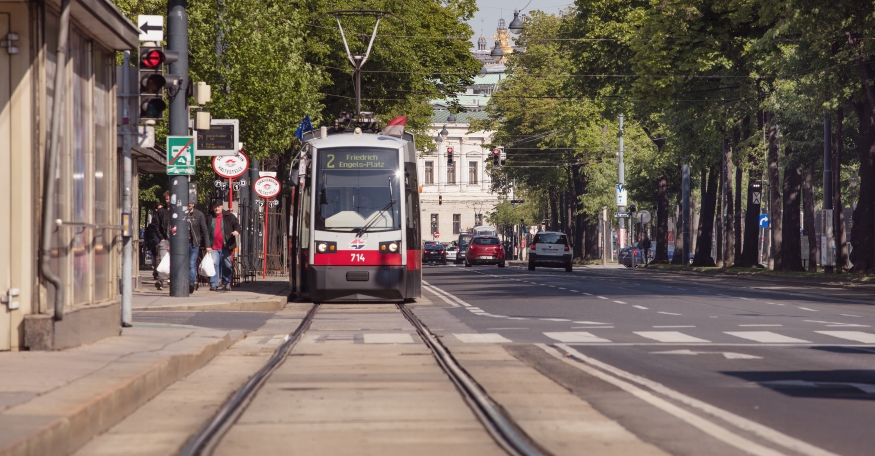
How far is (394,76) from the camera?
49.9m

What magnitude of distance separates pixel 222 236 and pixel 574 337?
12818mm

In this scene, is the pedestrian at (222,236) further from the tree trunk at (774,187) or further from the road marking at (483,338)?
A: the tree trunk at (774,187)

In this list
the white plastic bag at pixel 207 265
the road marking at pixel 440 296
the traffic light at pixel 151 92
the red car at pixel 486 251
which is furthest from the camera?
the red car at pixel 486 251

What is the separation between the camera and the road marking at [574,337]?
56.2ft

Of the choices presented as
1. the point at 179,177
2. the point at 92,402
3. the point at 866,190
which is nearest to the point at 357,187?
the point at 179,177

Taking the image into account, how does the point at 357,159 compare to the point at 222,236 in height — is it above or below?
above

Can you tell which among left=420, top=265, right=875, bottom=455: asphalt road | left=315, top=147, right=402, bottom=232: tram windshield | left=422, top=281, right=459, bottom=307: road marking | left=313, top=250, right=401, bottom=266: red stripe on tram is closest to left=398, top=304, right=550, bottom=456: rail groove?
left=420, top=265, right=875, bottom=455: asphalt road

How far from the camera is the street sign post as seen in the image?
22.4 metres

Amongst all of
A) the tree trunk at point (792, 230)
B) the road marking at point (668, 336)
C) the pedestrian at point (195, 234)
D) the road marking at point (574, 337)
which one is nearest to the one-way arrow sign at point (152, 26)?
the road marking at point (574, 337)

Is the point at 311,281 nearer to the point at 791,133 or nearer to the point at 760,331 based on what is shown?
the point at 760,331

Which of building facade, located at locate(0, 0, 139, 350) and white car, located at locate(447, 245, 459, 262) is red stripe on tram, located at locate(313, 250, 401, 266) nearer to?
building facade, located at locate(0, 0, 139, 350)

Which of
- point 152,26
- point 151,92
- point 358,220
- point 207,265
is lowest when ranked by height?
point 207,265

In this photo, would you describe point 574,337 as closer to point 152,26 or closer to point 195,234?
point 152,26

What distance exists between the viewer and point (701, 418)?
9.51 m
